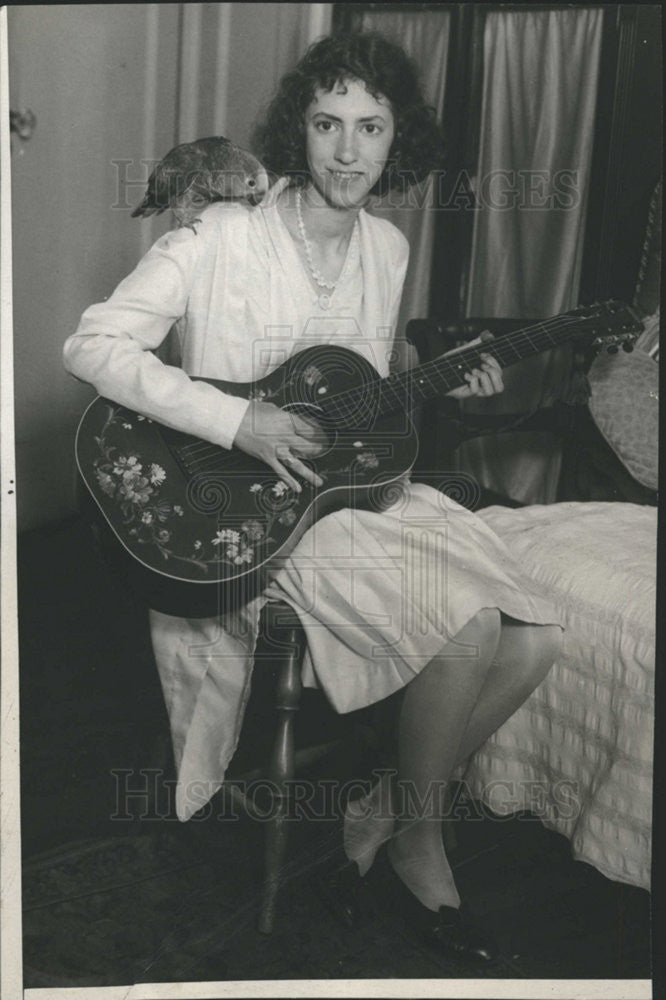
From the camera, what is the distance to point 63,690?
67.8 inches

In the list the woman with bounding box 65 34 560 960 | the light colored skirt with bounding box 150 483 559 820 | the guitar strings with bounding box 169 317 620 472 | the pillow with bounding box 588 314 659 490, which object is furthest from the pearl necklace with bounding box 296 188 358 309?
the pillow with bounding box 588 314 659 490

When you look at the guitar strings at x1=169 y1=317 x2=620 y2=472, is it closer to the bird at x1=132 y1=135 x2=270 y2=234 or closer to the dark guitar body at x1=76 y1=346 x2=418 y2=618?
the dark guitar body at x1=76 y1=346 x2=418 y2=618

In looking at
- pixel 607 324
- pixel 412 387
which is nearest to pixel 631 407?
pixel 607 324

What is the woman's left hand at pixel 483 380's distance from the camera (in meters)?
1.67

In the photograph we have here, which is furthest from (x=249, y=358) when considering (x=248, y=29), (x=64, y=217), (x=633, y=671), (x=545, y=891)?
(x=545, y=891)

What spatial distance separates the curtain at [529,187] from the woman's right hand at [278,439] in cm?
24

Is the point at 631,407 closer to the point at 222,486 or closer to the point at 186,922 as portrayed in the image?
the point at 222,486

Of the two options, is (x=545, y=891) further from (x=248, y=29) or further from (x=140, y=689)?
(x=248, y=29)

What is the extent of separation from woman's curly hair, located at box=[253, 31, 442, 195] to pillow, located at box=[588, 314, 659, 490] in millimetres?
454

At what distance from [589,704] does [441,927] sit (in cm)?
40

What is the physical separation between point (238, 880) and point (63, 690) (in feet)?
1.27

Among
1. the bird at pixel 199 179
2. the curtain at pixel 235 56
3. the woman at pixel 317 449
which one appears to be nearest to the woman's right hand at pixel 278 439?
the woman at pixel 317 449

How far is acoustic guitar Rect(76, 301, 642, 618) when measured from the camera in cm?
166

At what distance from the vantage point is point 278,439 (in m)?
1.66
